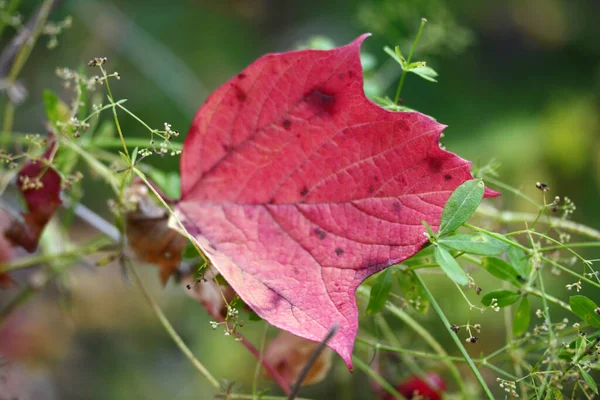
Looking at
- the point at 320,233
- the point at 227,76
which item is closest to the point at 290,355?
the point at 320,233

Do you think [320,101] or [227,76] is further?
[227,76]

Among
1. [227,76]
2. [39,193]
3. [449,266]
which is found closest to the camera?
[449,266]

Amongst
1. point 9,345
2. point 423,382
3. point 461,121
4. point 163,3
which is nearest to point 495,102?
point 461,121

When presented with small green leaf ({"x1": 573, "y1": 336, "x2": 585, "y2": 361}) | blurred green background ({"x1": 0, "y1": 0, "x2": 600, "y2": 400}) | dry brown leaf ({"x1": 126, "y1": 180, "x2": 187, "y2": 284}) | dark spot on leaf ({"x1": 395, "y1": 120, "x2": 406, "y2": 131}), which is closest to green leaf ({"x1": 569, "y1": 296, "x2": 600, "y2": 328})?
small green leaf ({"x1": 573, "y1": 336, "x2": 585, "y2": 361})

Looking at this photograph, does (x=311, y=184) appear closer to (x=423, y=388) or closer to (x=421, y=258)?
(x=421, y=258)

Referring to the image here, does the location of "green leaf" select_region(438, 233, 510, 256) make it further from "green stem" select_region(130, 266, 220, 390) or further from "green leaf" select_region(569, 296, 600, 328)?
"green stem" select_region(130, 266, 220, 390)

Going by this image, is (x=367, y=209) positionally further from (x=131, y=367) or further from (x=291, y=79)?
(x=131, y=367)
